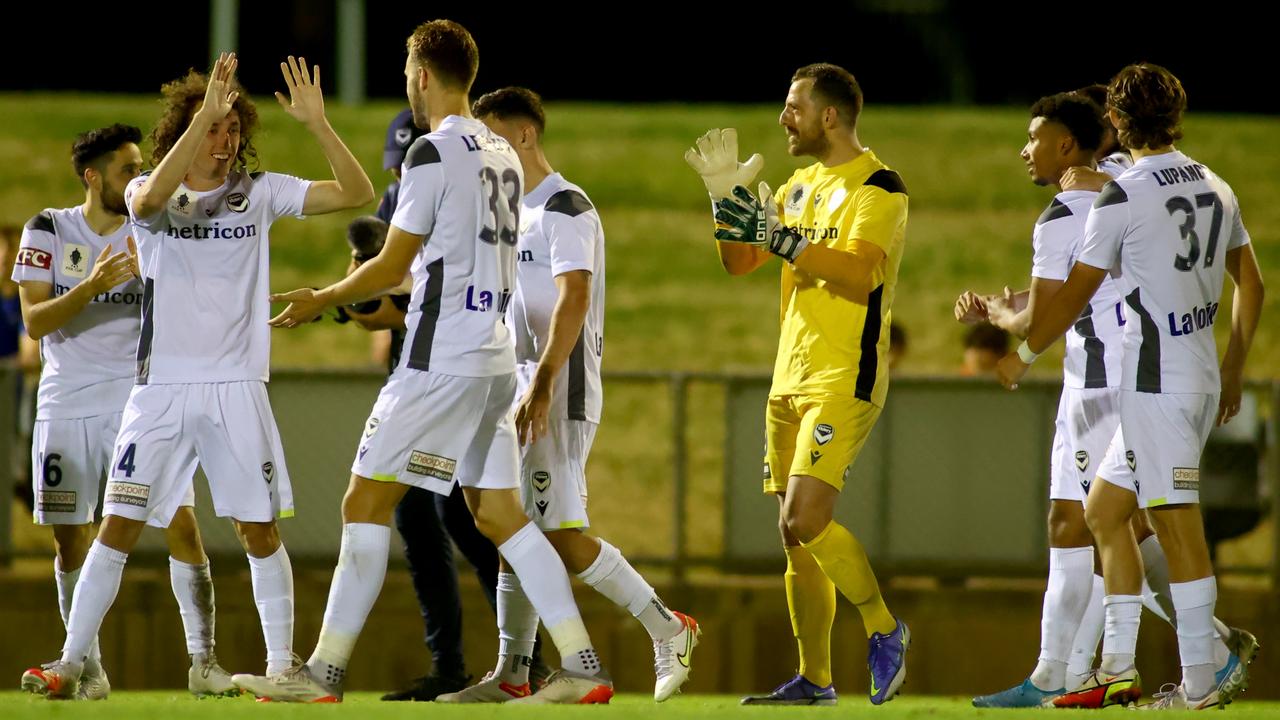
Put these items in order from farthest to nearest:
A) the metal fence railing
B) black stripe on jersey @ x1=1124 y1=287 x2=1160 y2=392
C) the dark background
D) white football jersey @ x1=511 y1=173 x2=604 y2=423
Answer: the dark background, the metal fence railing, white football jersey @ x1=511 y1=173 x2=604 y2=423, black stripe on jersey @ x1=1124 y1=287 x2=1160 y2=392

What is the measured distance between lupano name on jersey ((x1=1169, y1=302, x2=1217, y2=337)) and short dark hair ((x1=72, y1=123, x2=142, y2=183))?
467cm

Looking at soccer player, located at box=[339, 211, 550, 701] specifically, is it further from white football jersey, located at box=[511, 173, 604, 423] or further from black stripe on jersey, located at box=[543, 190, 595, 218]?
black stripe on jersey, located at box=[543, 190, 595, 218]

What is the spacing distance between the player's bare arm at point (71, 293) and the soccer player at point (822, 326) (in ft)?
8.32

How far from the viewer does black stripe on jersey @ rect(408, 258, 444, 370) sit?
21.7 feet

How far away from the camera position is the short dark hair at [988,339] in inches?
458

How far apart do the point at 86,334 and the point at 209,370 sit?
1.29 metres

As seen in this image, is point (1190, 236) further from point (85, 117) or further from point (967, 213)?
point (85, 117)

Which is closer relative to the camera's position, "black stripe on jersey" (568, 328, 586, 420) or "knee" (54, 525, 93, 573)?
"black stripe on jersey" (568, 328, 586, 420)

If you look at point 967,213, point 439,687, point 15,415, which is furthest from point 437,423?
point 967,213

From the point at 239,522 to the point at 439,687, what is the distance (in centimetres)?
159

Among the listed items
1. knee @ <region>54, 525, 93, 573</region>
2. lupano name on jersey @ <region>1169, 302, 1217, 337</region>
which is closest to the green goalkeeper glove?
lupano name on jersey @ <region>1169, 302, 1217, 337</region>

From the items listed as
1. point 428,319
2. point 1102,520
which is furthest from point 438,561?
point 1102,520

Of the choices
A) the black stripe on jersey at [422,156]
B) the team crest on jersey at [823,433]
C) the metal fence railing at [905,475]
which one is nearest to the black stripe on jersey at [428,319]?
the black stripe on jersey at [422,156]

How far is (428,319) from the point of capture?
21.8 feet
